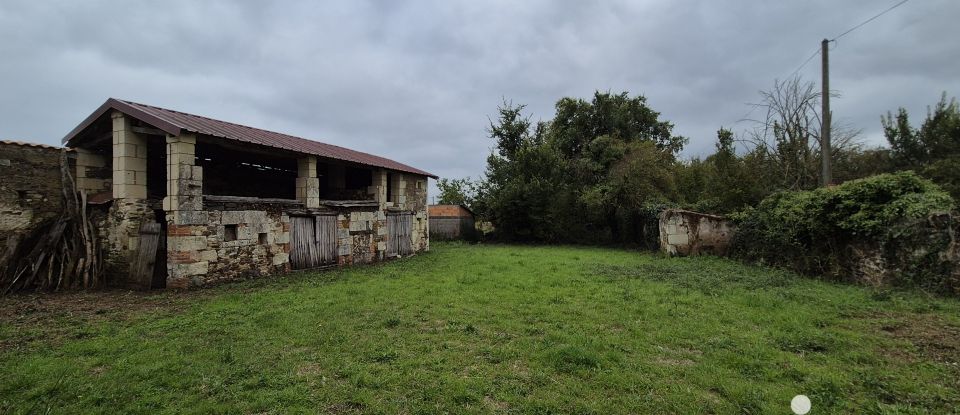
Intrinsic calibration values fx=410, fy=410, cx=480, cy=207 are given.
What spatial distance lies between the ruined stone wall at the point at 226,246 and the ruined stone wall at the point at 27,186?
3.04 metres

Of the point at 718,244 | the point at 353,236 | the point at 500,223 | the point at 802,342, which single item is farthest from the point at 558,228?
the point at 802,342

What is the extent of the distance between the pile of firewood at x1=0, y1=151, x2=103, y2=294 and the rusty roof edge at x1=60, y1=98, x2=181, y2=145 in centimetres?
60

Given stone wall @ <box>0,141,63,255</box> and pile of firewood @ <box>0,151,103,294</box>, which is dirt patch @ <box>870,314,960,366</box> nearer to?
pile of firewood @ <box>0,151,103,294</box>

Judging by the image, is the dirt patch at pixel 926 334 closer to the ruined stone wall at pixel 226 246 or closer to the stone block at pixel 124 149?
the ruined stone wall at pixel 226 246

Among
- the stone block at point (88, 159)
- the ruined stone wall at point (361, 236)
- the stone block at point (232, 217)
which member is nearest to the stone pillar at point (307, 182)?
the ruined stone wall at point (361, 236)

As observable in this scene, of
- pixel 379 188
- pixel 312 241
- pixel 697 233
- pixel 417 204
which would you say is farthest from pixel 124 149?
pixel 697 233

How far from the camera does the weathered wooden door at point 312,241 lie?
11477 millimetres

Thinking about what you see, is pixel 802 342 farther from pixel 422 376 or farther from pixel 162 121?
pixel 162 121

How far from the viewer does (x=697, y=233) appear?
47.4 feet

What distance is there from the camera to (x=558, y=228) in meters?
22.9

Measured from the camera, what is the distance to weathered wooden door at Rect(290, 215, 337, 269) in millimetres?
11477

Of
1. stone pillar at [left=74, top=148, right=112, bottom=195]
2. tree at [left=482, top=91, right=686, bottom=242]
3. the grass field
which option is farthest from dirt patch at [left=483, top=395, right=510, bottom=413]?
tree at [left=482, top=91, right=686, bottom=242]

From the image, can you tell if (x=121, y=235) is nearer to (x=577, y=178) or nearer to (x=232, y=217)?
(x=232, y=217)

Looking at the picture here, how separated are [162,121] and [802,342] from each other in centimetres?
1182
